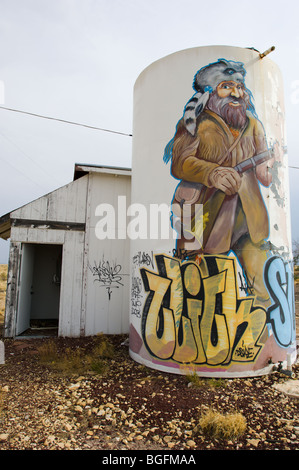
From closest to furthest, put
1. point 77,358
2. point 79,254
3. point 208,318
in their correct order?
point 208,318
point 77,358
point 79,254

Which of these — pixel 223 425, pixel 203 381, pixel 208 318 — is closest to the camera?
pixel 223 425

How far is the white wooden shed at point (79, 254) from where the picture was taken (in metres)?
9.56

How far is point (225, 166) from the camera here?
21.6 ft

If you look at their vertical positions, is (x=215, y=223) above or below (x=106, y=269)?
above

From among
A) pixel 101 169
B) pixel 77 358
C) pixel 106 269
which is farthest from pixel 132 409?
pixel 101 169

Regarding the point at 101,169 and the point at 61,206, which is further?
the point at 101,169

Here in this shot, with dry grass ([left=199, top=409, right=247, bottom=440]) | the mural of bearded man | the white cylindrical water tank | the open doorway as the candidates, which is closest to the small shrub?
the white cylindrical water tank

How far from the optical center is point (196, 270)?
645cm

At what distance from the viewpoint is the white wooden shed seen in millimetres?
9562

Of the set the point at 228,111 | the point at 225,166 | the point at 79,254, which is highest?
the point at 228,111

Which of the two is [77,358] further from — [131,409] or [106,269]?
[106,269]

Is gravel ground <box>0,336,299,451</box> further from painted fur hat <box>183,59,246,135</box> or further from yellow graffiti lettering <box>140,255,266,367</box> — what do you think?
painted fur hat <box>183,59,246,135</box>

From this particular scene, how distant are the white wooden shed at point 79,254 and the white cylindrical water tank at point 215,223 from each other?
8.86 ft

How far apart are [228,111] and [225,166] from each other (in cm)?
125
